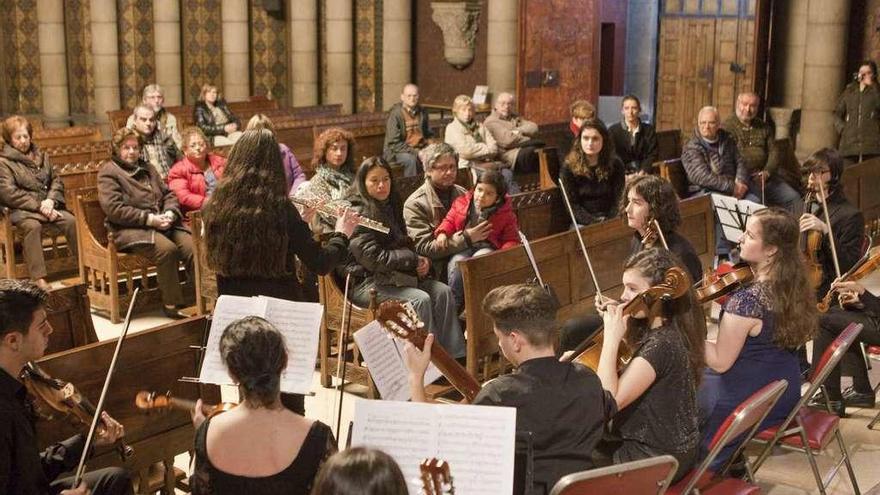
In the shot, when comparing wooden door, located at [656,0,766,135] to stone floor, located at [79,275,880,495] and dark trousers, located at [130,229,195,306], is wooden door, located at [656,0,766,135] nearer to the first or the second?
stone floor, located at [79,275,880,495]

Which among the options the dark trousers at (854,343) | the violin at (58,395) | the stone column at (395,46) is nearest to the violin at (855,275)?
the dark trousers at (854,343)

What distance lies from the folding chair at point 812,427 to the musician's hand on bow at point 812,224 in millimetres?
1572

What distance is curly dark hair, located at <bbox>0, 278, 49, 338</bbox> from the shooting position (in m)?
3.64

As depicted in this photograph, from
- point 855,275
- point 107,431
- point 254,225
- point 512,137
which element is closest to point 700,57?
point 512,137

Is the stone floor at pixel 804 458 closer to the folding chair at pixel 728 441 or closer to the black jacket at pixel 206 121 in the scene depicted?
the folding chair at pixel 728 441

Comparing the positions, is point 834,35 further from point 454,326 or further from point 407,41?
point 454,326

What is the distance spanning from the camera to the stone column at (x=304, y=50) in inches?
599

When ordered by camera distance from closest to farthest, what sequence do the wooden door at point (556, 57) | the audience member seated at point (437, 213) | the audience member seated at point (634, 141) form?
the audience member seated at point (437, 213) < the audience member seated at point (634, 141) < the wooden door at point (556, 57)

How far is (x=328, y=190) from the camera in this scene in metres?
6.83

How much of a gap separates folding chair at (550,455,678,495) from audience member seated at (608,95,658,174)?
20.1 feet

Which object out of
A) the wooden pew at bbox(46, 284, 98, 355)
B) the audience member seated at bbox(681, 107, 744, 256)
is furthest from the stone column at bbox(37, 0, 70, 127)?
the wooden pew at bbox(46, 284, 98, 355)

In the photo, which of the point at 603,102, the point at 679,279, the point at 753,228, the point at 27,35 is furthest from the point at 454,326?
the point at 27,35

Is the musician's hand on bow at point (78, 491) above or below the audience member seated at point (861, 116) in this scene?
below

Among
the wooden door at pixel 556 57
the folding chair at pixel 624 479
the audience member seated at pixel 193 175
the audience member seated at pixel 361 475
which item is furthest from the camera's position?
the wooden door at pixel 556 57
